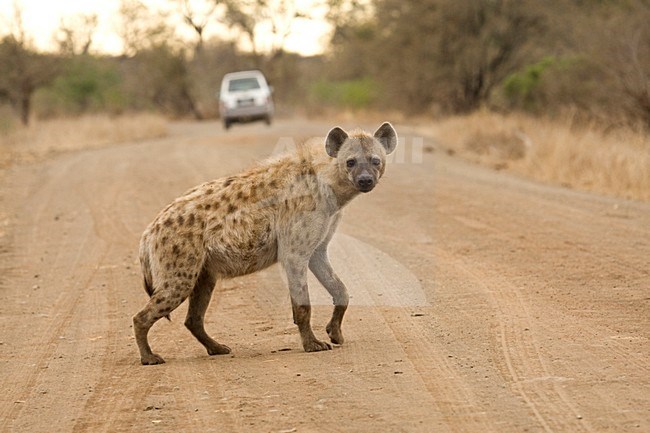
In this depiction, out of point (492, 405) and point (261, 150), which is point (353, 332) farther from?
point (261, 150)

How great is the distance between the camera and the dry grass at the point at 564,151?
12766 millimetres

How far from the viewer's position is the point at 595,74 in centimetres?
1952

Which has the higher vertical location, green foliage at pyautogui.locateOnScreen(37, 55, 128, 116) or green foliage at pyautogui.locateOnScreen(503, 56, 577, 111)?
green foliage at pyautogui.locateOnScreen(503, 56, 577, 111)

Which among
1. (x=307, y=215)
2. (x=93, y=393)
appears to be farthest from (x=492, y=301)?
(x=93, y=393)

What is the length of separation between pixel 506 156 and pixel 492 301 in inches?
427

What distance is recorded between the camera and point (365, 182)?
19.1 feet

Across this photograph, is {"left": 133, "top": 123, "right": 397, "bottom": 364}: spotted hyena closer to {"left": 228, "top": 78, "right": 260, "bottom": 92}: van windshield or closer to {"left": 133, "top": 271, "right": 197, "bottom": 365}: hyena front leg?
{"left": 133, "top": 271, "right": 197, "bottom": 365}: hyena front leg

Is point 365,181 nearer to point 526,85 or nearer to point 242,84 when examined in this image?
point 526,85

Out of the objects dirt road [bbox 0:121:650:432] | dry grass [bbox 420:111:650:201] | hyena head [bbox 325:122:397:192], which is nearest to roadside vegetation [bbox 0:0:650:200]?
dry grass [bbox 420:111:650:201]

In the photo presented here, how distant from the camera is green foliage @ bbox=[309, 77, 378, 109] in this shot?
1355 inches

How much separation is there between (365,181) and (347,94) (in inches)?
1242

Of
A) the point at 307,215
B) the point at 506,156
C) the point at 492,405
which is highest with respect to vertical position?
the point at 307,215

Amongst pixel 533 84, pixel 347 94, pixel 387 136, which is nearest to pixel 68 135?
pixel 533 84

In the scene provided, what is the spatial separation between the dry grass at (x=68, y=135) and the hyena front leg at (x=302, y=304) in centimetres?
1379
